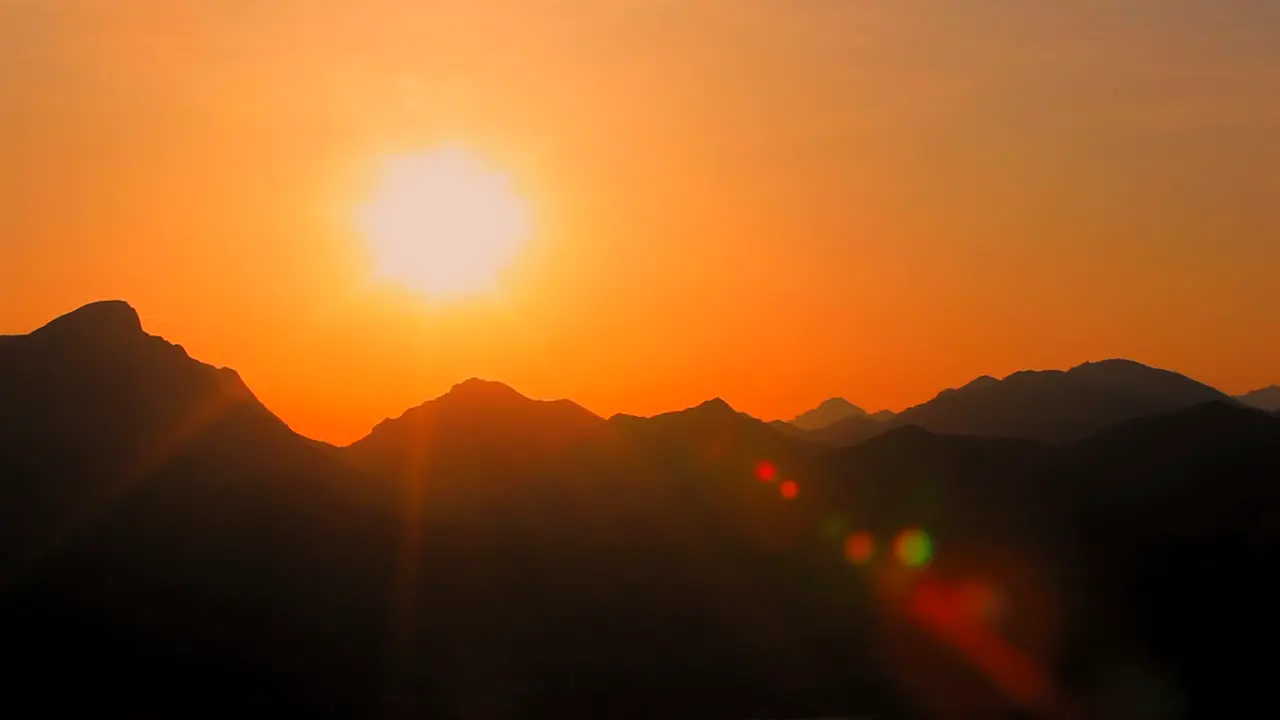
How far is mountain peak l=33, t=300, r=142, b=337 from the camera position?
11131 cm

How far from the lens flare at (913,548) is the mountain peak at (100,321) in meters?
88.2

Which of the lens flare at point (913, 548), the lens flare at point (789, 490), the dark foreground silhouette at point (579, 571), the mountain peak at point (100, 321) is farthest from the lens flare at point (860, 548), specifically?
the mountain peak at point (100, 321)

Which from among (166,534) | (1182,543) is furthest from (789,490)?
(166,534)

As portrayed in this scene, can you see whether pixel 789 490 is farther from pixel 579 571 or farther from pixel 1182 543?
pixel 1182 543

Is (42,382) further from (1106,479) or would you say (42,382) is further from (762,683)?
(1106,479)

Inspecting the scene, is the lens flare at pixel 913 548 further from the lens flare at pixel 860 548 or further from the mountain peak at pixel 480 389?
the mountain peak at pixel 480 389

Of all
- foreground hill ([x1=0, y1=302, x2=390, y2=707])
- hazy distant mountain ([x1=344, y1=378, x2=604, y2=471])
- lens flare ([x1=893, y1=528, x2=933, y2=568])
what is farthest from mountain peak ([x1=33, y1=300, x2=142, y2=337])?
lens flare ([x1=893, y1=528, x2=933, y2=568])

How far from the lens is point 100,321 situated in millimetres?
112750

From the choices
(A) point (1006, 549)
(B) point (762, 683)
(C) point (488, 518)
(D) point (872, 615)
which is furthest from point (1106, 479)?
(C) point (488, 518)

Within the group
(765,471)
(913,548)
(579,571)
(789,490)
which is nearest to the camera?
(579,571)

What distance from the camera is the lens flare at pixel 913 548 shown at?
136 metres

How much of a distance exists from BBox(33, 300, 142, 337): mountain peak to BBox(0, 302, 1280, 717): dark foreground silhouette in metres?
0.23

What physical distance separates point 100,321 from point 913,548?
305 ft

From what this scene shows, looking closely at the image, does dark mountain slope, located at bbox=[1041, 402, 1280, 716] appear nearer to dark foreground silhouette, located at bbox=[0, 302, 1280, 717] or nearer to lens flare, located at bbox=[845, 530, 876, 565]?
dark foreground silhouette, located at bbox=[0, 302, 1280, 717]
